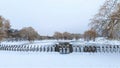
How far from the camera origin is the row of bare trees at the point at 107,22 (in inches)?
941

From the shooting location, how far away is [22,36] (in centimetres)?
11575

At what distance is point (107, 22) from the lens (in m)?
26.6

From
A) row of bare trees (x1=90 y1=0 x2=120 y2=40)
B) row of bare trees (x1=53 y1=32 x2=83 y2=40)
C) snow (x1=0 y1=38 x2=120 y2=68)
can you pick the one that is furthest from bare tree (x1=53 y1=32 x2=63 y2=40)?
snow (x1=0 y1=38 x2=120 y2=68)

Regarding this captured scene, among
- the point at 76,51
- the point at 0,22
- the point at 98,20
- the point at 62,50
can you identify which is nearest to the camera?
the point at 62,50

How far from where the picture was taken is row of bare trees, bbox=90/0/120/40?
23.9m

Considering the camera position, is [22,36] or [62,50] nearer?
[62,50]

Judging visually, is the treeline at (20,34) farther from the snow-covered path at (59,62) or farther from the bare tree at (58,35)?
the snow-covered path at (59,62)

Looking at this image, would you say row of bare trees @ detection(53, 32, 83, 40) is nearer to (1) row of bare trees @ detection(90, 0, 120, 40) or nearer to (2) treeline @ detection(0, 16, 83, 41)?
(2) treeline @ detection(0, 16, 83, 41)

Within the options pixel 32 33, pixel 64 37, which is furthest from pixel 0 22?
pixel 64 37

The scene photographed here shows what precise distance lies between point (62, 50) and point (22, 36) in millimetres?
96202

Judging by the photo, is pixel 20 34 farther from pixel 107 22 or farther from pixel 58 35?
pixel 107 22

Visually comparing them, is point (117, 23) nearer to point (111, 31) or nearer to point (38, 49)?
point (111, 31)

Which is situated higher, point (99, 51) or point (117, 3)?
point (117, 3)

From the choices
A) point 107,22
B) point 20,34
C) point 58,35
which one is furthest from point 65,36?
point 107,22
